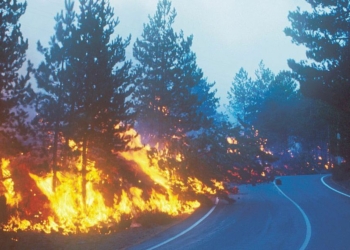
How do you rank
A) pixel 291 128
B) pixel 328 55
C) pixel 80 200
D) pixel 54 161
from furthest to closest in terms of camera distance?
1. pixel 291 128
2. pixel 328 55
3. pixel 54 161
4. pixel 80 200

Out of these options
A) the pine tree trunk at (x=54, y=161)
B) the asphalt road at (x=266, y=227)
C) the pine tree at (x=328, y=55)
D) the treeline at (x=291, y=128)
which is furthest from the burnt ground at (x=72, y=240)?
the treeline at (x=291, y=128)

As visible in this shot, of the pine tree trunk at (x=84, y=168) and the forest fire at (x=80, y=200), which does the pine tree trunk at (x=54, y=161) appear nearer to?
the forest fire at (x=80, y=200)

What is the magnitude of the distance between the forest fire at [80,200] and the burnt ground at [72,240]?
3.03 ft

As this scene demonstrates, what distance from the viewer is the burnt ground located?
13.0m

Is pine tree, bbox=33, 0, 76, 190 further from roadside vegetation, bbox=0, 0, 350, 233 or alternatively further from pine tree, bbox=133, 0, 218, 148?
pine tree, bbox=133, 0, 218, 148

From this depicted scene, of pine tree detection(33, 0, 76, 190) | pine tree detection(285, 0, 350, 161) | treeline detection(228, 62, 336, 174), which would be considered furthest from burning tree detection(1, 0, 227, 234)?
treeline detection(228, 62, 336, 174)

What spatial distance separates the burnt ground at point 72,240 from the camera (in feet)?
42.6

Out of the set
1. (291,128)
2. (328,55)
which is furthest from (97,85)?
(291,128)

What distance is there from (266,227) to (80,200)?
8.08 metres

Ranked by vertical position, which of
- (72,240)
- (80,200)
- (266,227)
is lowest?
(266,227)

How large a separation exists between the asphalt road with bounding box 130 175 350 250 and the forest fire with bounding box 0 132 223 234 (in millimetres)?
2095

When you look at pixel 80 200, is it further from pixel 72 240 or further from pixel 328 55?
pixel 328 55

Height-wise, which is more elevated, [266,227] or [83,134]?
[83,134]

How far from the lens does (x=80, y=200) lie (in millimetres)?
20156
